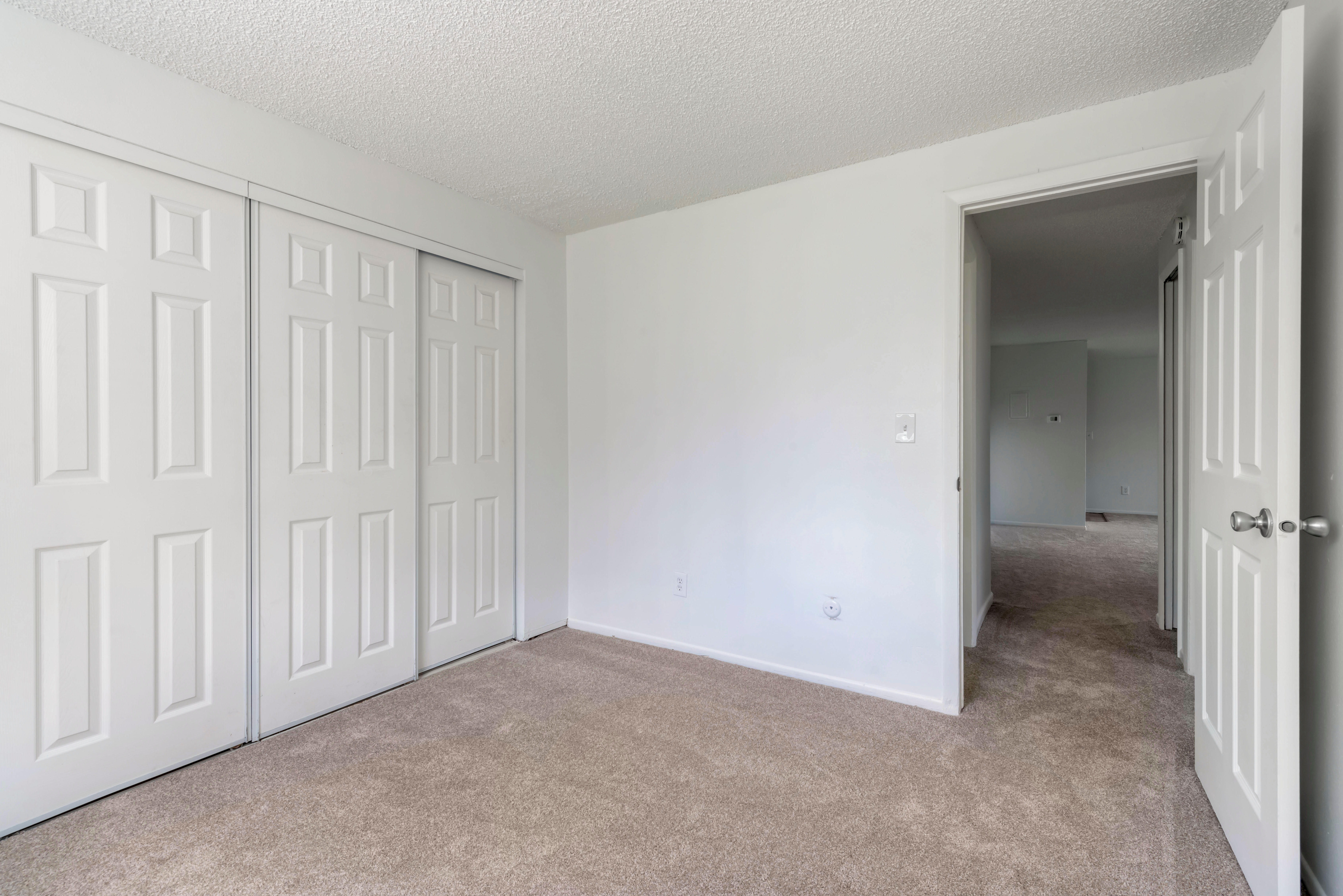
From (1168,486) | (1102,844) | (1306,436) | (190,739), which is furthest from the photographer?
(1168,486)

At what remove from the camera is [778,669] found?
9.66ft

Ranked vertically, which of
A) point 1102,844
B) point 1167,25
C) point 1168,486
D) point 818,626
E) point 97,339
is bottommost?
point 1102,844

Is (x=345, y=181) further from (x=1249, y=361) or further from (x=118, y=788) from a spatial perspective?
(x=1249, y=361)

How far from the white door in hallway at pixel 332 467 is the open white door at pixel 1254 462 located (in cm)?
284

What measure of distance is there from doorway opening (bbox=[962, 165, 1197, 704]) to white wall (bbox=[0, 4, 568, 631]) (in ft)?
7.00

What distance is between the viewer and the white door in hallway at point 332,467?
7.53 ft

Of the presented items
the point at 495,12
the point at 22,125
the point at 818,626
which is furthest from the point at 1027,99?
the point at 22,125

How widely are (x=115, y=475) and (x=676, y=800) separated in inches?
77.8

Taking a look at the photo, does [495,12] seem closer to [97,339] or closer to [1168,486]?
[97,339]

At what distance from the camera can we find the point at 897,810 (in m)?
1.83

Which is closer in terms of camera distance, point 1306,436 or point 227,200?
point 1306,436

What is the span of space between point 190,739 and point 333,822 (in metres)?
0.72

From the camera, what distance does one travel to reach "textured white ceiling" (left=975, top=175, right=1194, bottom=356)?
304cm

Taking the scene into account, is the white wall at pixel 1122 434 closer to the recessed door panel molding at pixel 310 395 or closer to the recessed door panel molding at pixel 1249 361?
the recessed door panel molding at pixel 1249 361
